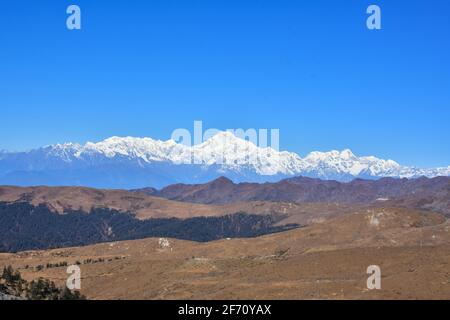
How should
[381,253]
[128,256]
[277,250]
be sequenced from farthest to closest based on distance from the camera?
[128,256], [277,250], [381,253]

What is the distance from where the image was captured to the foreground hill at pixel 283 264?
84.3 m

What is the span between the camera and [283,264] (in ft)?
373

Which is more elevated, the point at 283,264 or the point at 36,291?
the point at 36,291

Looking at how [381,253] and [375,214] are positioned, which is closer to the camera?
[381,253]

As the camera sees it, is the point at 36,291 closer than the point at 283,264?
Yes

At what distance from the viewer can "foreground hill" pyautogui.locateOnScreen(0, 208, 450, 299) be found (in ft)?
277

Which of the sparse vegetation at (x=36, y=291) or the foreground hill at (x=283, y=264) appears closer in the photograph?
the sparse vegetation at (x=36, y=291)

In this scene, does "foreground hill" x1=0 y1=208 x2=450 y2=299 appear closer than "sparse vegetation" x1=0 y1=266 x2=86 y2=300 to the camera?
No

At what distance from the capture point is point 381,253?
10994 centimetres

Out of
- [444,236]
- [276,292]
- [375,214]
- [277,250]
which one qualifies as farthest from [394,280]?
[375,214]
